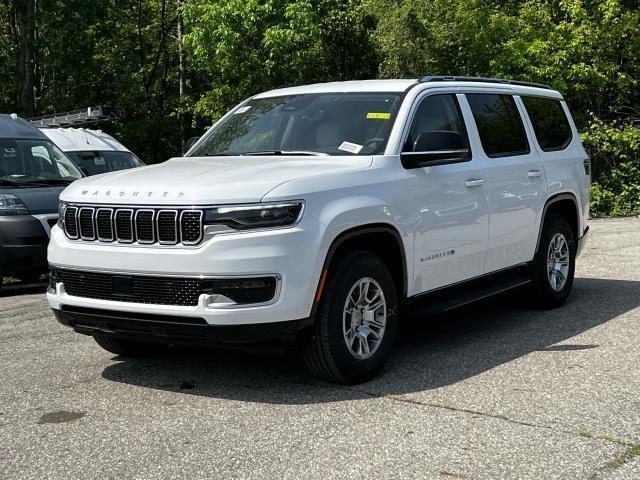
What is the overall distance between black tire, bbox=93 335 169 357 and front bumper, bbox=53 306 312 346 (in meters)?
0.87

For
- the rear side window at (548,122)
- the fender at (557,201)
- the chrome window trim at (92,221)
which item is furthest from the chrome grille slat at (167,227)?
the rear side window at (548,122)

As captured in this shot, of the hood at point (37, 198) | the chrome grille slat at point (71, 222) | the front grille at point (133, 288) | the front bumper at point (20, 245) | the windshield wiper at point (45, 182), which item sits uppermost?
the chrome grille slat at point (71, 222)

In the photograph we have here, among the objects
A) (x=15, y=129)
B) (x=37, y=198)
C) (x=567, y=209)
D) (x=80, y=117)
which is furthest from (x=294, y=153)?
(x=80, y=117)

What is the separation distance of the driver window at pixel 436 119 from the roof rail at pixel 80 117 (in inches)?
388

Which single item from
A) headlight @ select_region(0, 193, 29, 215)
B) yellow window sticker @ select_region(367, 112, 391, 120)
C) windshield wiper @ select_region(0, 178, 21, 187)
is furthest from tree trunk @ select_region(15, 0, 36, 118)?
yellow window sticker @ select_region(367, 112, 391, 120)

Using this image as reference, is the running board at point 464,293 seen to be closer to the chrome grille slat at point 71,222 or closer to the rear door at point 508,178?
the rear door at point 508,178

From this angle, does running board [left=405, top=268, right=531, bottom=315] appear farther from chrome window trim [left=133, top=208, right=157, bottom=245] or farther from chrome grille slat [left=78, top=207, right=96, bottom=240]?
chrome grille slat [left=78, top=207, right=96, bottom=240]

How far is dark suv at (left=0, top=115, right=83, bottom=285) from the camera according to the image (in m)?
9.60

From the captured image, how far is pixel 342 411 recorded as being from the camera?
4.77m

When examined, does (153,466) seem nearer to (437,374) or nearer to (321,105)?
(437,374)

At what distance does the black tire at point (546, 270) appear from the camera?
24.6 ft

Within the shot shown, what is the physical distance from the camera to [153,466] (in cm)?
398

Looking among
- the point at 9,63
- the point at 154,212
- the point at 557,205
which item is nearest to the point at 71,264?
the point at 154,212

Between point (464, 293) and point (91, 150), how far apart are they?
10.2m
